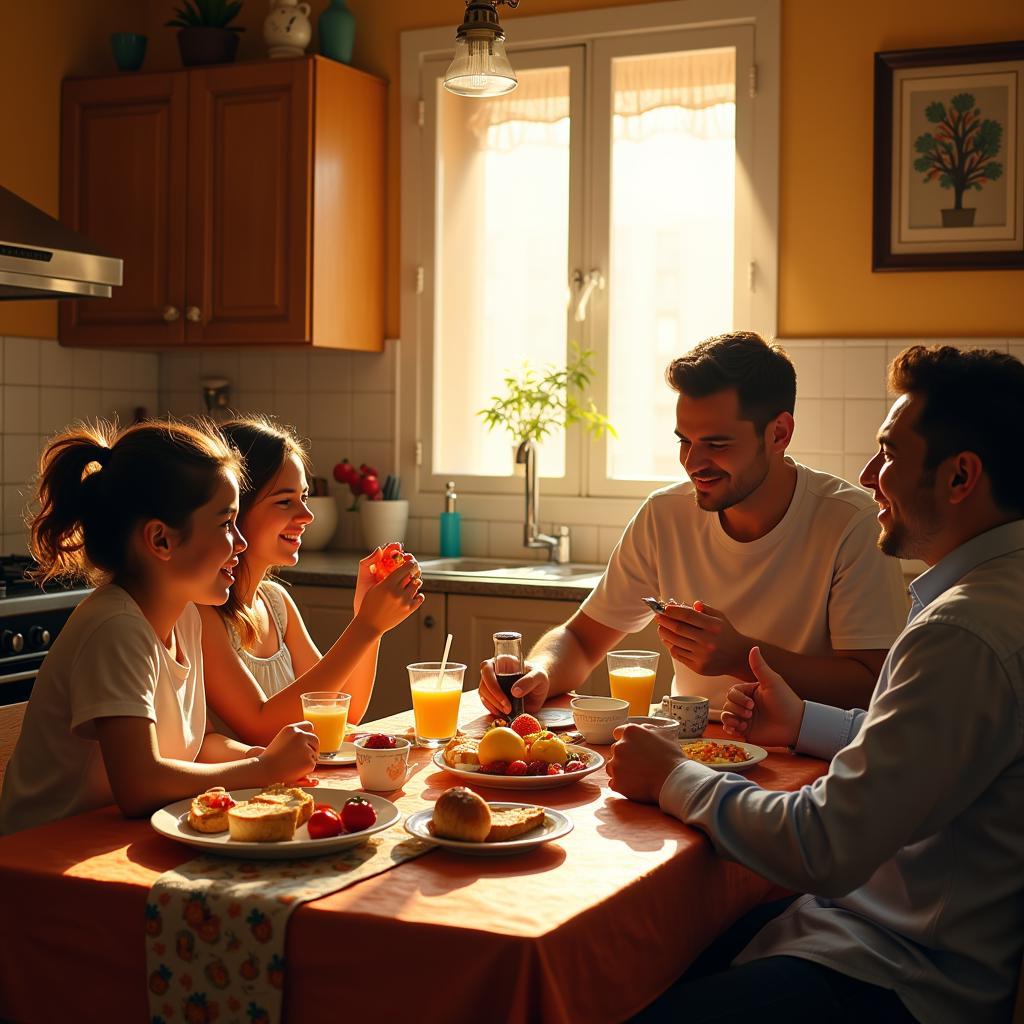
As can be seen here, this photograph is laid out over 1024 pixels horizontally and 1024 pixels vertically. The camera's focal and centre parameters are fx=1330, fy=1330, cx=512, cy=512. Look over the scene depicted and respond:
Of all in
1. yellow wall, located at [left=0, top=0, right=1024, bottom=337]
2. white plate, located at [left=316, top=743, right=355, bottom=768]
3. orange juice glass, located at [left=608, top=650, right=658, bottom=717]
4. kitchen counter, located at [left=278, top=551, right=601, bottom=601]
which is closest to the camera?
white plate, located at [left=316, top=743, right=355, bottom=768]

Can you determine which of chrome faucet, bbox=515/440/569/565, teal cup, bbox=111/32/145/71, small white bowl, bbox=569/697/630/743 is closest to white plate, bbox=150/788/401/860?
small white bowl, bbox=569/697/630/743

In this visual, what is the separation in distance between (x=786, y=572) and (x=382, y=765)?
1002mm

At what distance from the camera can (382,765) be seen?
5.66 ft

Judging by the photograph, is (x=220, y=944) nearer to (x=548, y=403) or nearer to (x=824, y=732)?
(x=824, y=732)

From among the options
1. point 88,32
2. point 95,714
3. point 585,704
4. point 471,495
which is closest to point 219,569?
point 95,714

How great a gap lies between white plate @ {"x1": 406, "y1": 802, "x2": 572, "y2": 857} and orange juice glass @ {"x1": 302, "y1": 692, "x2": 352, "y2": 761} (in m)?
0.33

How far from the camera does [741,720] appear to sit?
2047 mm

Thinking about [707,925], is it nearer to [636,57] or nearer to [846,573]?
[846,573]

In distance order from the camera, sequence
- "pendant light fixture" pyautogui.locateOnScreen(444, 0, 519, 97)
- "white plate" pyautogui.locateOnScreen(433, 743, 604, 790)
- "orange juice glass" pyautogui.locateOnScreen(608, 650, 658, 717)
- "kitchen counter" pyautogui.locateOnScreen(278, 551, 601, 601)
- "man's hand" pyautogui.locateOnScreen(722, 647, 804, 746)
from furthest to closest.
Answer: "kitchen counter" pyautogui.locateOnScreen(278, 551, 601, 601), "pendant light fixture" pyautogui.locateOnScreen(444, 0, 519, 97), "orange juice glass" pyautogui.locateOnScreen(608, 650, 658, 717), "man's hand" pyautogui.locateOnScreen(722, 647, 804, 746), "white plate" pyautogui.locateOnScreen(433, 743, 604, 790)

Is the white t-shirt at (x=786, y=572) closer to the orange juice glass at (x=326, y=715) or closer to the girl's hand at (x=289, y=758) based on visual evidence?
the orange juice glass at (x=326, y=715)

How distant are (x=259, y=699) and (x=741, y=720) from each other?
0.77 meters

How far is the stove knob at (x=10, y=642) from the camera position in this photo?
3289 mm

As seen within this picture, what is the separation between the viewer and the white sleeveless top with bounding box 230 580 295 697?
2.33m

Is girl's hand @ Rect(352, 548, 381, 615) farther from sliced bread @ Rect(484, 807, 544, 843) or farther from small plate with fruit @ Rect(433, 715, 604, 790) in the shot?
sliced bread @ Rect(484, 807, 544, 843)
